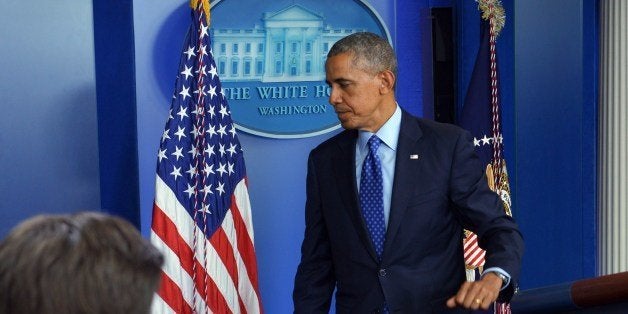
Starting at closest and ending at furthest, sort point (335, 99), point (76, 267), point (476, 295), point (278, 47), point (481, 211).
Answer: point (76, 267) → point (476, 295) → point (481, 211) → point (335, 99) → point (278, 47)

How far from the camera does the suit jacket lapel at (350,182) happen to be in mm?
2908

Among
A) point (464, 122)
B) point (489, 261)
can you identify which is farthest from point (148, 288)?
point (464, 122)

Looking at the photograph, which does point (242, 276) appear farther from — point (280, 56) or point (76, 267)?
point (76, 267)

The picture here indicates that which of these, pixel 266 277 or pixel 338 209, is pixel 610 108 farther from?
pixel 338 209

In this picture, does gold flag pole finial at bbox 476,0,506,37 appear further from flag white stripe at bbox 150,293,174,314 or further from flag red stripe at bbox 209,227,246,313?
flag white stripe at bbox 150,293,174,314

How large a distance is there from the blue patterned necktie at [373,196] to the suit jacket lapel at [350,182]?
2cm

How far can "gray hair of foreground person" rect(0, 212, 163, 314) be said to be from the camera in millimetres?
1116

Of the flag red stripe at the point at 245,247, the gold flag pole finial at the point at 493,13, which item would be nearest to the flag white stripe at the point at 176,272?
the flag red stripe at the point at 245,247

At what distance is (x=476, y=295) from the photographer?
2.59 m

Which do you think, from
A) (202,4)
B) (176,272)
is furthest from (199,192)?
(202,4)

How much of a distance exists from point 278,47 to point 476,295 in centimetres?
205

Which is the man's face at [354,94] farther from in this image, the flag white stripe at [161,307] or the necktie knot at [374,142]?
the flag white stripe at [161,307]

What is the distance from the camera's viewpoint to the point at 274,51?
4340 millimetres

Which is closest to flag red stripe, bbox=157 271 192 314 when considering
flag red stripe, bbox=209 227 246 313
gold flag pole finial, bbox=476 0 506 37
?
flag red stripe, bbox=209 227 246 313
